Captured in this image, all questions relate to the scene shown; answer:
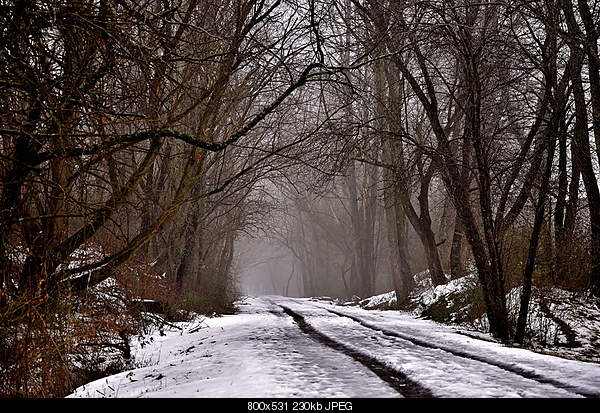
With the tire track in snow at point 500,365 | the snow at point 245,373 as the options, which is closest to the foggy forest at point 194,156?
the tire track in snow at point 500,365

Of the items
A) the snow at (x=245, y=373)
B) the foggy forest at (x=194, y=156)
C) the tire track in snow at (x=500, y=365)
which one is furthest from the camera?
the foggy forest at (x=194, y=156)

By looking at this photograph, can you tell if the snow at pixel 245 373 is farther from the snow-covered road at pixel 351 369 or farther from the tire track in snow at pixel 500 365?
the tire track in snow at pixel 500 365

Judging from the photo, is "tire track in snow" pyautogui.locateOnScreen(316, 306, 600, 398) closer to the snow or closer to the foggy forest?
the foggy forest

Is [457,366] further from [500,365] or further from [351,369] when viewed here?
[351,369]

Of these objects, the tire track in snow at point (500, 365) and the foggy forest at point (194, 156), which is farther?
the foggy forest at point (194, 156)

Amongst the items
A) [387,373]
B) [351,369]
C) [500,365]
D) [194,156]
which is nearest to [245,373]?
[351,369]

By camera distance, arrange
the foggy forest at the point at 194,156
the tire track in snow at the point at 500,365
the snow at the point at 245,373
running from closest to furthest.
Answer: the tire track in snow at the point at 500,365 → the snow at the point at 245,373 → the foggy forest at the point at 194,156

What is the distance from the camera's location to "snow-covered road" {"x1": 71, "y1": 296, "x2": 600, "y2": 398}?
2980 mm

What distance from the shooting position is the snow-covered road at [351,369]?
2980 mm

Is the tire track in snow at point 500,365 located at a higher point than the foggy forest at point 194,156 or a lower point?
lower

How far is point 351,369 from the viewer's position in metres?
3.63

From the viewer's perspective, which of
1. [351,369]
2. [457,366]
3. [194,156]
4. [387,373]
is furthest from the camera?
[194,156]

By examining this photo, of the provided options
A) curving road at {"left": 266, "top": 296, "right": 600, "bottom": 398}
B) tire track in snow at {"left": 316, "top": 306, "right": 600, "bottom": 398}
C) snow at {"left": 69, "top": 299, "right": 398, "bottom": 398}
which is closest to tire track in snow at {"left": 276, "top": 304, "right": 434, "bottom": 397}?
curving road at {"left": 266, "top": 296, "right": 600, "bottom": 398}
